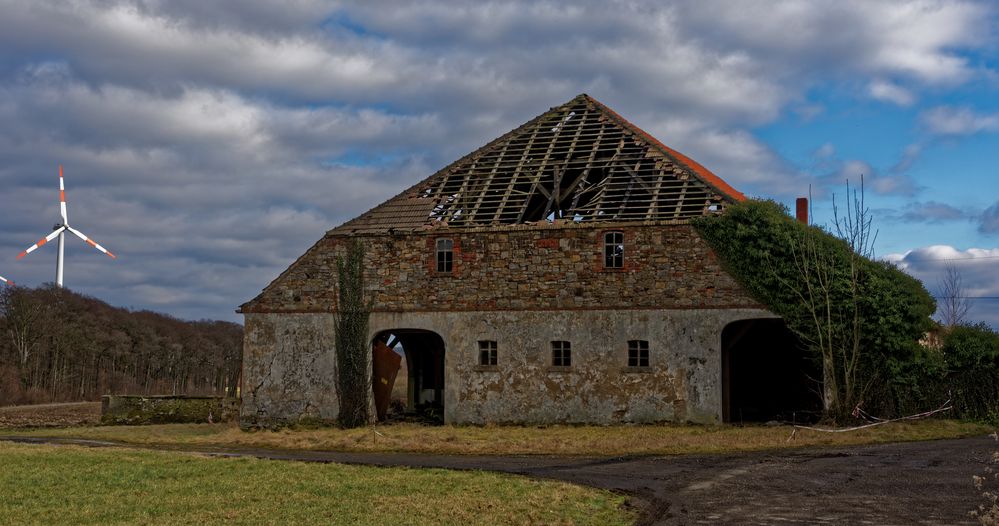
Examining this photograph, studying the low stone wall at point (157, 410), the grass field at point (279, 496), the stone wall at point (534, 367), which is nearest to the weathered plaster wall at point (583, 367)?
the stone wall at point (534, 367)

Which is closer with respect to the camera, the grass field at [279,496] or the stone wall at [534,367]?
the grass field at [279,496]

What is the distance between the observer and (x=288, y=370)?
26844mm

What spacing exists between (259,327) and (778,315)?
1470cm

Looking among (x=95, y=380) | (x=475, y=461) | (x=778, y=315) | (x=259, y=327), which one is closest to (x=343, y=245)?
(x=259, y=327)

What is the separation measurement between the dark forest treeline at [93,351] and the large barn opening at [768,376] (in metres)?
30.6

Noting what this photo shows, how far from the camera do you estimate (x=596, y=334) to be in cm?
2503

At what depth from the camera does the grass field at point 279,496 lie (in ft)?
40.1

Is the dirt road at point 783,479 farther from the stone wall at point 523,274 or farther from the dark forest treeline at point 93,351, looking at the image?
the dark forest treeline at point 93,351

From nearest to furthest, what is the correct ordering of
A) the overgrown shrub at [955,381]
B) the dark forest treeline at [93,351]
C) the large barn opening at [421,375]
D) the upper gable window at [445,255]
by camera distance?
1. the overgrown shrub at [955,381]
2. the upper gable window at [445,255]
3. the large barn opening at [421,375]
4. the dark forest treeline at [93,351]

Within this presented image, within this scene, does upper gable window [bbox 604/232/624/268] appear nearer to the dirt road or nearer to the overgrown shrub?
the dirt road

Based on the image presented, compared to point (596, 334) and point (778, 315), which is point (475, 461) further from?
point (778, 315)

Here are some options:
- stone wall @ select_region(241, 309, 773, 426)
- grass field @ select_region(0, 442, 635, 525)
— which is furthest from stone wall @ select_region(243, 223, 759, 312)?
grass field @ select_region(0, 442, 635, 525)

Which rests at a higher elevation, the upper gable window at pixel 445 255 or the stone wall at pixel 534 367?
the upper gable window at pixel 445 255

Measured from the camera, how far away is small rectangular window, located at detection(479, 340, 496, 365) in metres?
25.8
